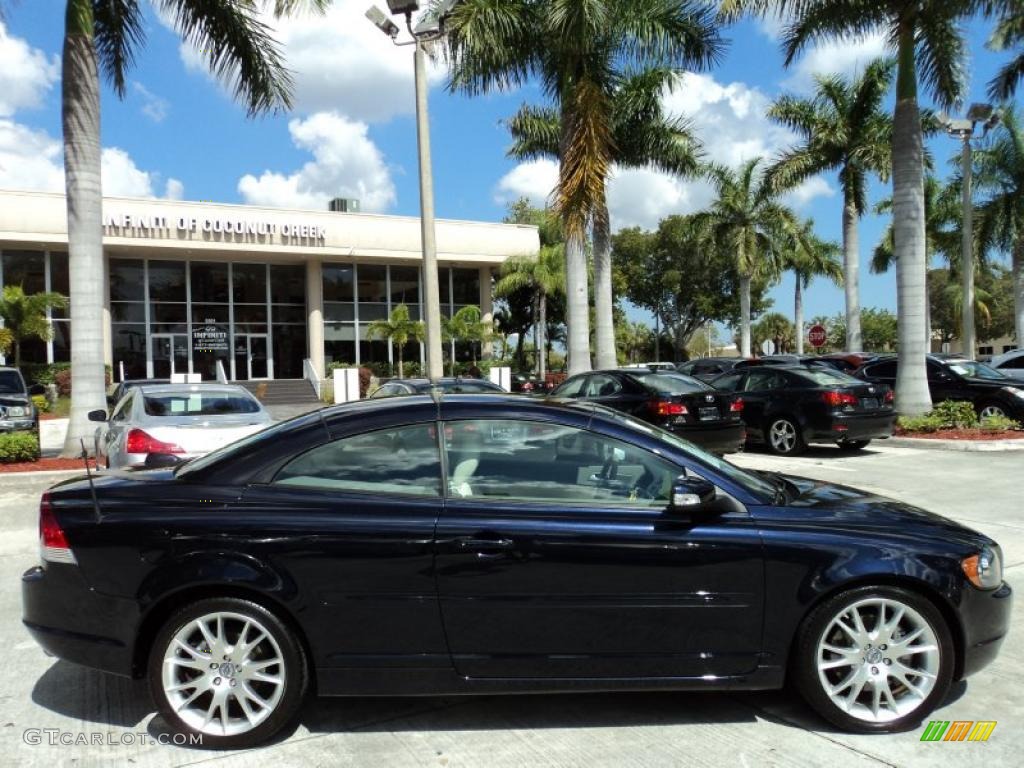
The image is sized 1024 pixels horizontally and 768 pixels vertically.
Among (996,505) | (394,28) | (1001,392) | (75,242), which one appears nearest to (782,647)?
(996,505)

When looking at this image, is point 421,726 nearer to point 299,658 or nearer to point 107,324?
point 299,658

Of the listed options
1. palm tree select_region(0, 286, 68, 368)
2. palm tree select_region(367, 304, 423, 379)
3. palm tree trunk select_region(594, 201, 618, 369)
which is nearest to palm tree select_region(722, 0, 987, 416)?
palm tree trunk select_region(594, 201, 618, 369)

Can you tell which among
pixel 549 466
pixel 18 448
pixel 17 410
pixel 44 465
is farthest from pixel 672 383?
pixel 17 410

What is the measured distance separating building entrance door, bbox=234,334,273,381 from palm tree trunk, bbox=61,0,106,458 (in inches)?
831

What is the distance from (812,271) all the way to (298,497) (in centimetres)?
4410

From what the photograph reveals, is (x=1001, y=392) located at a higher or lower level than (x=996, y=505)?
higher

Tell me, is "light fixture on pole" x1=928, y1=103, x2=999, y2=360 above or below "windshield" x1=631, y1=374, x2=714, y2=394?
above

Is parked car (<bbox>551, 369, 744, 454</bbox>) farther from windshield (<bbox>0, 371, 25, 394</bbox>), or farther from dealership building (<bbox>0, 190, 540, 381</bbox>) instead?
dealership building (<bbox>0, 190, 540, 381</bbox>)

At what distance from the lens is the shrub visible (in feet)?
39.1

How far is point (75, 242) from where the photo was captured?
1214 centimetres

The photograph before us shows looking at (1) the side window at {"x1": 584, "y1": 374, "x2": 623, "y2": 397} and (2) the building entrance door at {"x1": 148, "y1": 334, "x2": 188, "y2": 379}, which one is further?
(2) the building entrance door at {"x1": 148, "y1": 334, "x2": 188, "y2": 379}

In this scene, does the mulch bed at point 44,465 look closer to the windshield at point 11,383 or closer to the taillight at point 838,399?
the windshield at point 11,383

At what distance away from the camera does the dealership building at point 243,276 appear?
29094 millimetres

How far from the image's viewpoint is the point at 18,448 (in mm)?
11977
